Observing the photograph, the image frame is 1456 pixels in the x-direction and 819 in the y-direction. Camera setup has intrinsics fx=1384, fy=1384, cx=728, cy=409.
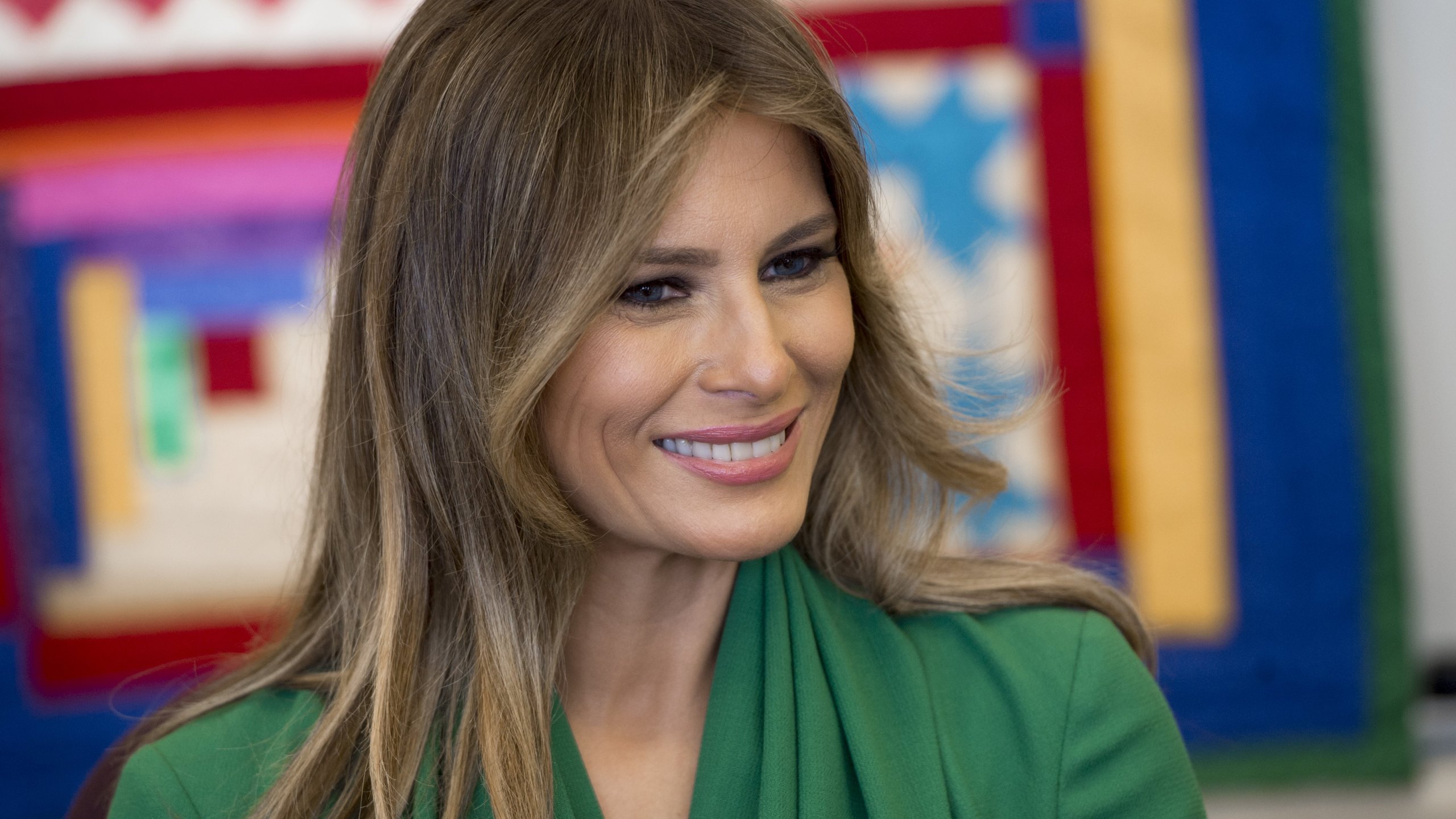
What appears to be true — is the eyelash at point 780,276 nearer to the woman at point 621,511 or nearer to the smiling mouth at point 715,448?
the woman at point 621,511

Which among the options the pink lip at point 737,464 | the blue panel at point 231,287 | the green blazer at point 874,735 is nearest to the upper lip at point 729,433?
the pink lip at point 737,464

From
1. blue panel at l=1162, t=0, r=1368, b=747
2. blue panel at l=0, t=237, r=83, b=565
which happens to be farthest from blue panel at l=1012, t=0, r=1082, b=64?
blue panel at l=0, t=237, r=83, b=565

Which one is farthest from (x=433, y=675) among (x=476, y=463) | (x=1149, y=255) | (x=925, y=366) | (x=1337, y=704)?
(x=1337, y=704)

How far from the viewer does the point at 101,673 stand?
2.88 m

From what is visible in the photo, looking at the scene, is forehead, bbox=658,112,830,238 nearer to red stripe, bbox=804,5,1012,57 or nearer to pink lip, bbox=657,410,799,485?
pink lip, bbox=657,410,799,485

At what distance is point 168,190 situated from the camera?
2.91m

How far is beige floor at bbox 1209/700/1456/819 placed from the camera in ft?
9.36

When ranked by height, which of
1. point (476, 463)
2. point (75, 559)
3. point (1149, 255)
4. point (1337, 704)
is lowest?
point (1337, 704)

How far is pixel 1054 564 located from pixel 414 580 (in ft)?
2.32

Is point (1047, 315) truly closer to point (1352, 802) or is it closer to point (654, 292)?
point (1352, 802)

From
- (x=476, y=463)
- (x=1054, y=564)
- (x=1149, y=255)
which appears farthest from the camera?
(x=1149, y=255)

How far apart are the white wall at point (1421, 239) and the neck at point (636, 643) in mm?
1974

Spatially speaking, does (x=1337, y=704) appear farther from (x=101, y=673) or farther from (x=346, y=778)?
(x=101, y=673)

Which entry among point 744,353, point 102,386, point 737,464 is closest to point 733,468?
point 737,464
